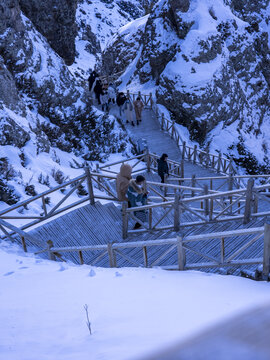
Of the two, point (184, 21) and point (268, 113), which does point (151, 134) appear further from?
point (268, 113)

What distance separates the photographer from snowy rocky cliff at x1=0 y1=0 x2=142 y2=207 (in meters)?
10.9

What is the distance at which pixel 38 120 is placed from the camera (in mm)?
14664

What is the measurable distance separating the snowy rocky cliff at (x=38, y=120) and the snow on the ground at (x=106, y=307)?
16.8 ft

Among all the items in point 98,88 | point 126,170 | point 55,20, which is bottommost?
point 126,170

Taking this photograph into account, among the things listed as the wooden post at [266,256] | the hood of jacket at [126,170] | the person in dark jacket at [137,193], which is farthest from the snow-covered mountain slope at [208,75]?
the wooden post at [266,256]

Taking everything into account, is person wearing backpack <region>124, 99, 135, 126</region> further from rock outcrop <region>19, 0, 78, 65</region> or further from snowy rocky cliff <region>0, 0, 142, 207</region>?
rock outcrop <region>19, 0, 78, 65</region>

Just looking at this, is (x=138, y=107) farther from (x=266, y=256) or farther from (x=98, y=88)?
(x=266, y=256)

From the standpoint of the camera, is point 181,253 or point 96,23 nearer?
point 181,253

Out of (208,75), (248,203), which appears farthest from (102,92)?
(248,203)

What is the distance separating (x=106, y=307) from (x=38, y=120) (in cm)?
1241

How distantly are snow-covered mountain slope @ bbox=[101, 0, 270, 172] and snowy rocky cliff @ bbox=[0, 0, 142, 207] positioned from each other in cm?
736

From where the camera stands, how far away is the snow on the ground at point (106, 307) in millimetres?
2541

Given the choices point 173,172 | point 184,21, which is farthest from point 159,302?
point 184,21

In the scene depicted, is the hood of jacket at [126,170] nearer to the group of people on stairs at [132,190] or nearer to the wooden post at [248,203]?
the group of people on stairs at [132,190]
